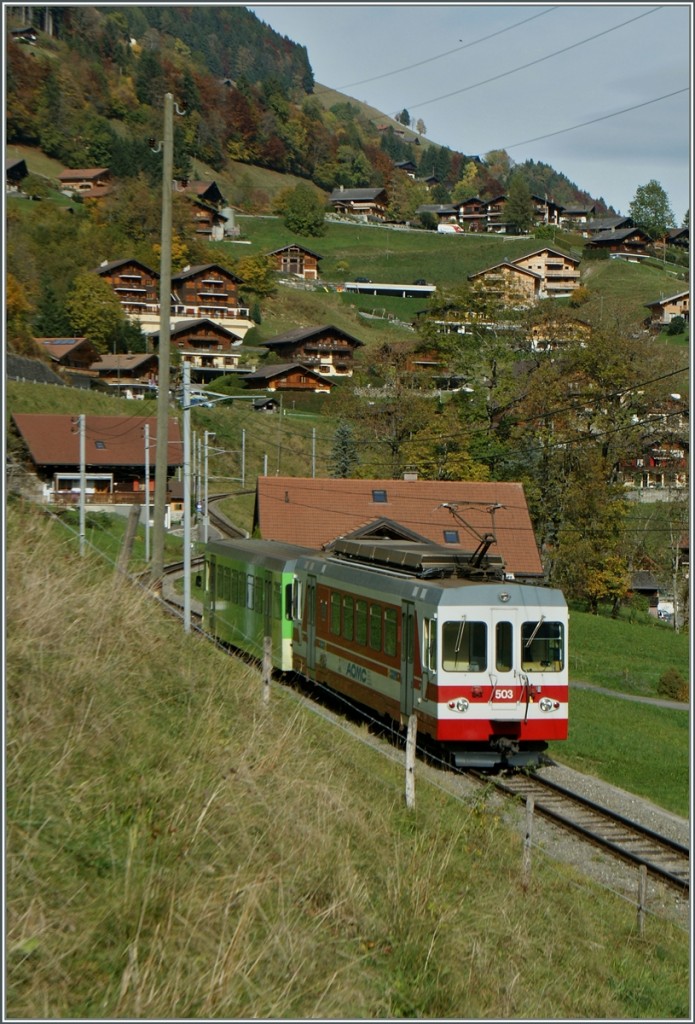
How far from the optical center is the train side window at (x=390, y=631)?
1777 centimetres

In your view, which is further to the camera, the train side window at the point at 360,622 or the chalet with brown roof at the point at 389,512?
the chalet with brown roof at the point at 389,512

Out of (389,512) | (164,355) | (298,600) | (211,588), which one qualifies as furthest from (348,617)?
(389,512)

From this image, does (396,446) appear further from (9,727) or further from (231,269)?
(231,269)

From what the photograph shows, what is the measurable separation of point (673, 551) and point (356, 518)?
60.2ft

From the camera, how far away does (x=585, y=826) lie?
15.2m

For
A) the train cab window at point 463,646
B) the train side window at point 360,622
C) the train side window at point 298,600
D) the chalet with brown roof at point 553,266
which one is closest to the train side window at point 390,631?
the train side window at point 360,622

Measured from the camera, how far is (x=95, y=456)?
60844 millimetres

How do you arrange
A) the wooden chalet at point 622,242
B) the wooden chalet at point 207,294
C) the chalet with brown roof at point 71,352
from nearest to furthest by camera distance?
the chalet with brown roof at point 71,352 < the wooden chalet at point 207,294 < the wooden chalet at point 622,242

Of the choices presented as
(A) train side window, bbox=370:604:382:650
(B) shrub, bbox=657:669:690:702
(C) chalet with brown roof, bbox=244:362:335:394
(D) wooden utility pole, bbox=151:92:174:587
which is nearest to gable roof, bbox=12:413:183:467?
(C) chalet with brown roof, bbox=244:362:335:394

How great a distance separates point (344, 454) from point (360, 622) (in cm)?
4753

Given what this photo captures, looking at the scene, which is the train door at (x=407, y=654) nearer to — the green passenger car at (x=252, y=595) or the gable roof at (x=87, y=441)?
the green passenger car at (x=252, y=595)

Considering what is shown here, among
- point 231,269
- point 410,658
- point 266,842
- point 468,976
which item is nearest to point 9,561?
point 266,842

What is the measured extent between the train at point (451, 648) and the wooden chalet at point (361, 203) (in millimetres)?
174089

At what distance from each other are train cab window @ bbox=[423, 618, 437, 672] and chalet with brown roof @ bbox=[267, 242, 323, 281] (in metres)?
124
